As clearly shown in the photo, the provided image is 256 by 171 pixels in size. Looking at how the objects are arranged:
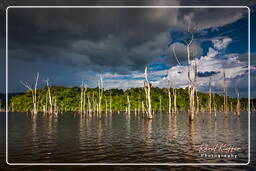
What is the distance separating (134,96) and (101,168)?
114725mm

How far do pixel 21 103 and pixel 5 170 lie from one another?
413 feet

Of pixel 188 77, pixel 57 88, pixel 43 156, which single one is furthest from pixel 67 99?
pixel 43 156

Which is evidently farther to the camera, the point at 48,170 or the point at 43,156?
the point at 43,156

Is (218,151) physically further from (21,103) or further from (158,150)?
(21,103)

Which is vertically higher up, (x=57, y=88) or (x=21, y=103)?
(x=57, y=88)

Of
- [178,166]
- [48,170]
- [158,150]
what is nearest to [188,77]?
[158,150]

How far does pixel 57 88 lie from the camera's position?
130 metres

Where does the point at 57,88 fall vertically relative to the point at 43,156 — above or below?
above

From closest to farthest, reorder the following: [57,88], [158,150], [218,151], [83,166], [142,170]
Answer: [142,170], [83,166], [218,151], [158,150], [57,88]

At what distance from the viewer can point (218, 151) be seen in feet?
43.7

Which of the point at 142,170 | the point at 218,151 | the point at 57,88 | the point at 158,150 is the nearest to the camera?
the point at 142,170

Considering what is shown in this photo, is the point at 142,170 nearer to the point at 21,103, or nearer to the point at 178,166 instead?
the point at 178,166

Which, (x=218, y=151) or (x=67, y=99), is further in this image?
(x=67, y=99)

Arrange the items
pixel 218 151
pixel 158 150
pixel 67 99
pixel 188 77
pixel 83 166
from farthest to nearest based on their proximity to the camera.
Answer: pixel 67 99
pixel 188 77
pixel 158 150
pixel 218 151
pixel 83 166
